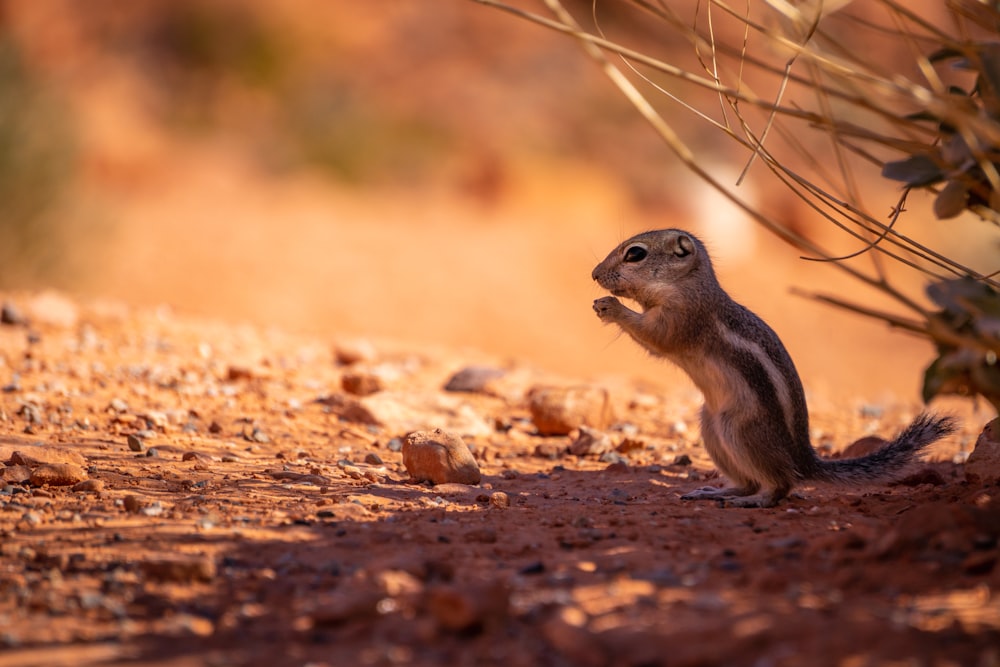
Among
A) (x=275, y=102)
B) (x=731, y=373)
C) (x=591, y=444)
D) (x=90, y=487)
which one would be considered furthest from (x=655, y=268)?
(x=275, y=102)

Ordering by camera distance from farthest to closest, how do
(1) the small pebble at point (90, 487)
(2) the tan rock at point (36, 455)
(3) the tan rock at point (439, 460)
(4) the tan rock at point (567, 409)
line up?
(4) the tan rock at point (567, 409)
(3) the tan rock at point (439, 460)
(2) the tan rock at point (36, 455)
(1) the small pebble at point (90, 487)

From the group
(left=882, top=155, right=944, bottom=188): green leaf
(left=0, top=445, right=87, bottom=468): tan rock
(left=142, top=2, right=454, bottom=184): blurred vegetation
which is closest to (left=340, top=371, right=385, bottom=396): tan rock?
(left=0, top=445, right=87, bottom=468): tan rock

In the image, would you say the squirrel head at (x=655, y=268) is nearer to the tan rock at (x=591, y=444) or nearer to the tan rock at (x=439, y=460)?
the tan rock at (x=591, y=444)

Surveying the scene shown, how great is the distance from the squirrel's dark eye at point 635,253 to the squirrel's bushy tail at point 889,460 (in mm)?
1525

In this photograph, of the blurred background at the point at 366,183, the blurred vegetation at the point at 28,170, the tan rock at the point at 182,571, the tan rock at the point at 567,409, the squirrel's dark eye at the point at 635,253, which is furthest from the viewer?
the blurred background at the point at 366,183

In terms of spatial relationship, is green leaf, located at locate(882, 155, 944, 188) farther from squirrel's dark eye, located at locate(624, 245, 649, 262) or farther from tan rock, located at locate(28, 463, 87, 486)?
tan rock, located at locate(28, 463, 87, 486)

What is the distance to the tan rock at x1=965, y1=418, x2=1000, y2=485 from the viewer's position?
4.59 meters

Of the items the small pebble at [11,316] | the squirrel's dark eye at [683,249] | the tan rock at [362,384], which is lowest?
the tan rock at [362,384]

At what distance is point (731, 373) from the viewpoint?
16.2 ft

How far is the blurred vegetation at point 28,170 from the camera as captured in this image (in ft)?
40.7

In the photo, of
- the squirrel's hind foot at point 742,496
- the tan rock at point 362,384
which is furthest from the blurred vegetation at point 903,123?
the tan rock at point 362,384

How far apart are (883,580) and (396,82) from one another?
88.8ft

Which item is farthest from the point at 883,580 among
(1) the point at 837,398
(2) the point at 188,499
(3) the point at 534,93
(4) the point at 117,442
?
(3) the point at 534,93

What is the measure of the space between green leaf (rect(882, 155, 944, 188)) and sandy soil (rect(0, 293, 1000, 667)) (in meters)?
1.19
